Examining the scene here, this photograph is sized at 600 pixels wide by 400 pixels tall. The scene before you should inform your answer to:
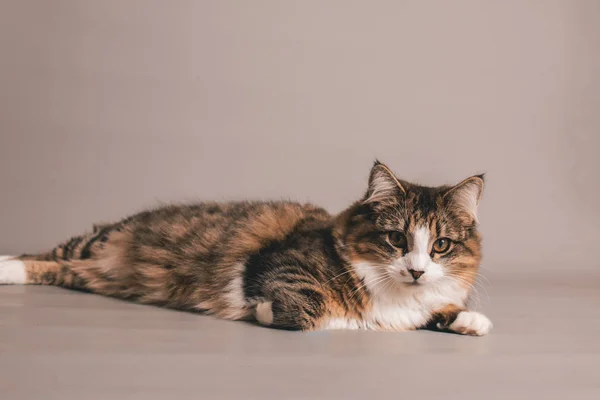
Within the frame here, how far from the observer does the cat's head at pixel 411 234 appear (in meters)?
3.00

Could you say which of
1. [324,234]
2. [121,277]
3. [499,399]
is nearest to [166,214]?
[121,277]

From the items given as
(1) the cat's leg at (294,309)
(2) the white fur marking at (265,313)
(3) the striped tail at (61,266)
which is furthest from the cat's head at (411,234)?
(3) the striped tail at (61,266)

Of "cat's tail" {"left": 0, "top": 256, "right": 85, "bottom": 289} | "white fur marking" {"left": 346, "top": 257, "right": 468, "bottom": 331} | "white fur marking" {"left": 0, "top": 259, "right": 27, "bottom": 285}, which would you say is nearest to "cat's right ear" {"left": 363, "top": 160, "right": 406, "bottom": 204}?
"white fur marking" {"left": 346, "top": 257, "right": 468, "bottom": 331}

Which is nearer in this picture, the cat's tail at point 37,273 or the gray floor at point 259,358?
the gray floor at point 259,358

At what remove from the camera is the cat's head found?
300cm

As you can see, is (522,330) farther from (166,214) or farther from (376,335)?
(166,214)

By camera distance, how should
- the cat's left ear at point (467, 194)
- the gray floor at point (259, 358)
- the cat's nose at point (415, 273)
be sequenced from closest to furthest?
the gray floor at point (259, 358) < the cat's nose at point (415, 273) < the cat's left ear at point (467, 194)

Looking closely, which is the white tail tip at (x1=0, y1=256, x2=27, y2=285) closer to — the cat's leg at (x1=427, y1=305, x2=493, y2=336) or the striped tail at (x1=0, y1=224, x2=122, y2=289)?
the striped tail at (x1=0, y1=224, x2=122, y2=289)

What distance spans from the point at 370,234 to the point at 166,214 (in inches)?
52.7

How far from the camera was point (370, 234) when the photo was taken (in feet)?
10.2

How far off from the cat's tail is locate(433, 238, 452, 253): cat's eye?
80.0 inches

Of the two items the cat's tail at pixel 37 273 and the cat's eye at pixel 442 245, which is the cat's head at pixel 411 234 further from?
the cat's tail at pixel 37 273

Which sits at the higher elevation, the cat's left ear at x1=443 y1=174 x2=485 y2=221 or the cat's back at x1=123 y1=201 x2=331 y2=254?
the cat's left ear at x1=443 y1=174 x2=485 y2=221

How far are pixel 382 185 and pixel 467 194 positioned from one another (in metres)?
0.37
